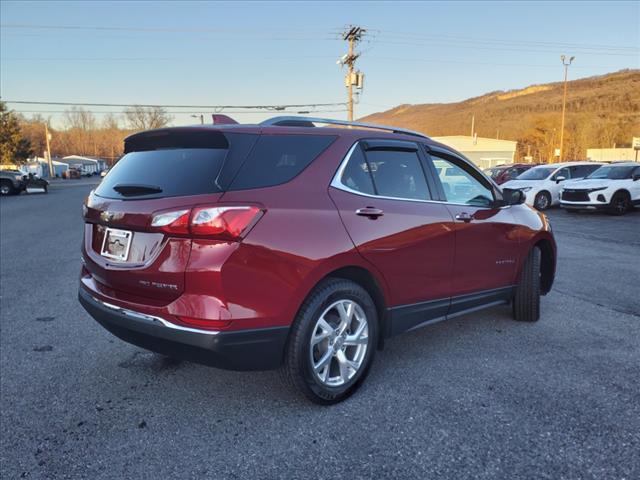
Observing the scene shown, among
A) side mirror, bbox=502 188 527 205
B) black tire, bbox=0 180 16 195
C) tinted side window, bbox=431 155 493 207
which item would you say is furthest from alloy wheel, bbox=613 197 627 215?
black tire, bbox=0 180 16 195

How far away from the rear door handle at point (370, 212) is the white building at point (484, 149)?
5587 cm

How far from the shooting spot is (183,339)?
2496 mm

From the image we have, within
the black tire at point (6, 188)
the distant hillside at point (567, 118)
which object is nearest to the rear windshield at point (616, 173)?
the black tire at point (6, 188)

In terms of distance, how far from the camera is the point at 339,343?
2955 mm

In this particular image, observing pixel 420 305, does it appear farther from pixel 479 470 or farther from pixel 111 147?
pixel 111 147

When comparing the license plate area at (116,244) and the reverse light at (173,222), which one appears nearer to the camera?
the reverse light at (173,222)

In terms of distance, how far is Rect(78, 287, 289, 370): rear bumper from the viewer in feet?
8.09

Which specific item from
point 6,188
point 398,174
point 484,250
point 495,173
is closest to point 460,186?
point 484,250

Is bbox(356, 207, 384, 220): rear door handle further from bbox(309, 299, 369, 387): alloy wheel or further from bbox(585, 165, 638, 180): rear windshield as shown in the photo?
bbox(585, 165, 638, 180): rear windshield

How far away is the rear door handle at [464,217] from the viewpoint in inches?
145

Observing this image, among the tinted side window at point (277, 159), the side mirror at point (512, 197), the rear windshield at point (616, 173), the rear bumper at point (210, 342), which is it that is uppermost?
the tinted side window at point (277, 159)

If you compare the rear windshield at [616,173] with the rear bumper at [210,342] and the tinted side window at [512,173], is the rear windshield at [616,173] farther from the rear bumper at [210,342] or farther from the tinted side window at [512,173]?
the rear bumper at [210,342]

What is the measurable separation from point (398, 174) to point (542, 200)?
51.8 feet

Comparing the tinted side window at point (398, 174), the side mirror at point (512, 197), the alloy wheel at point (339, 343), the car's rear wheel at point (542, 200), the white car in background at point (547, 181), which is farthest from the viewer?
the car's rear wheel at point (542, 200)
